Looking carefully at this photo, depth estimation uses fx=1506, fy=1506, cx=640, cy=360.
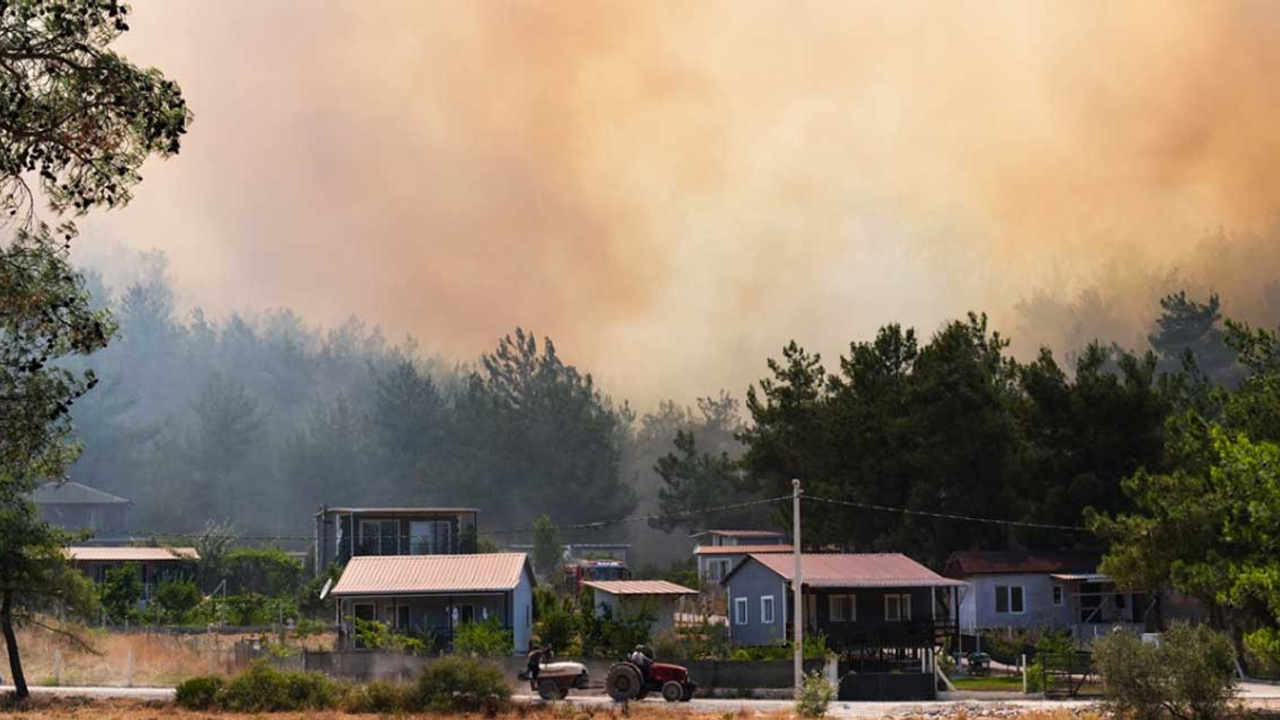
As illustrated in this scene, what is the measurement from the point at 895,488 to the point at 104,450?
302 feet

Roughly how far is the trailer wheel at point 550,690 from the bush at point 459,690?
4.40ft

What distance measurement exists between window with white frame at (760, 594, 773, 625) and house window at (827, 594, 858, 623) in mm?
2958

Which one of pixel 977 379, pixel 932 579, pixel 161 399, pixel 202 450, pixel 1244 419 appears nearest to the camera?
pixel 1244 419

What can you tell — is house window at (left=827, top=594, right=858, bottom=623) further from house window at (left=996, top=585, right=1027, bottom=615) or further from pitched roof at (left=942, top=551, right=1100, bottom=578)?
house window at (left=996, top=585, right=1027, bottom=615)

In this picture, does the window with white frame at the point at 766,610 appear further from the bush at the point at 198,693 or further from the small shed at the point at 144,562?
the small shed at the point at 144,562

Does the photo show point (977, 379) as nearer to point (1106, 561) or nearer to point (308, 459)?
point (1106, 561)

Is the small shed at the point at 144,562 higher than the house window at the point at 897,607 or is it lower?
higher

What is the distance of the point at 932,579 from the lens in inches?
2496

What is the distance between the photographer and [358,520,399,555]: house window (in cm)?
7719

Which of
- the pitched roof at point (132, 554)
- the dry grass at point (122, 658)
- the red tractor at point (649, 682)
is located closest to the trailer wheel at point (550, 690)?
the red tractor at point (649, 682)

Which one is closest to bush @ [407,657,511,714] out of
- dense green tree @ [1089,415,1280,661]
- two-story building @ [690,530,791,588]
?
dense green tree @ [1089,415,1280,661]

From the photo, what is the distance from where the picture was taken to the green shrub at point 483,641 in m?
55.1

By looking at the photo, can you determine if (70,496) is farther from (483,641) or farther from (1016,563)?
(1016,563)

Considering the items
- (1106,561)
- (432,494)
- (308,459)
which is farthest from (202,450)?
(1106,561)
